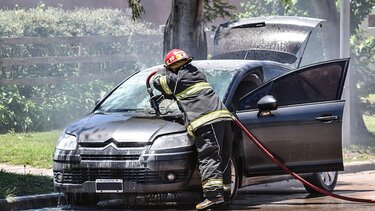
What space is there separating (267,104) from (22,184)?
3.13 meters

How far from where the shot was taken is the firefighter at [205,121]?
33.3 ft

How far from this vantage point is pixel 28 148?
15.6m

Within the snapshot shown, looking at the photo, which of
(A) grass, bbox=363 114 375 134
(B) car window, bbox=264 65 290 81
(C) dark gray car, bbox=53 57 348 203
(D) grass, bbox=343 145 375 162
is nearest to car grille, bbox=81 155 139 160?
(C) dark gray car, bbox=53 57 348 203

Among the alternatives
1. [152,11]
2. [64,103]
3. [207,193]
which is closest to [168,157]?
A: [207,193]

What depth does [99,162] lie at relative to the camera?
1024cm

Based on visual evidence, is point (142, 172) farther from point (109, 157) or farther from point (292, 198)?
point (292, 198)

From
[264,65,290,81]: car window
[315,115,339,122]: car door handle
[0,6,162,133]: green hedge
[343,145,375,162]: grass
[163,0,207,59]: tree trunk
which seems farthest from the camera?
[0,6,162,133]: green hedge

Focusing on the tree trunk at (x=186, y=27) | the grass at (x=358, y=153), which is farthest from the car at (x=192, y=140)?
the grass at (x=358, y=153)

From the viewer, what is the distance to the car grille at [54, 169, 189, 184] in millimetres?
10125

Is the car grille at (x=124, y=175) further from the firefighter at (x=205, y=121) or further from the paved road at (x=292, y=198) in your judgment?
the paved road at (x=292, y=198)

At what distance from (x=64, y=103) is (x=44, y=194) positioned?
27.4 feet

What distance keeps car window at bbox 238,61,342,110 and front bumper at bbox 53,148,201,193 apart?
1607mm

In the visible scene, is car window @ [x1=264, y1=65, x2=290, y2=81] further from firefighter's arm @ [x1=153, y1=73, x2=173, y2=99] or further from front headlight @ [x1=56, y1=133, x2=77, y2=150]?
front headlight @ [x1=56, y1=133, x2=77, y2=150]

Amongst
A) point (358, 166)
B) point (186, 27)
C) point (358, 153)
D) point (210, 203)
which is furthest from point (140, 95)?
point (358, 153)
